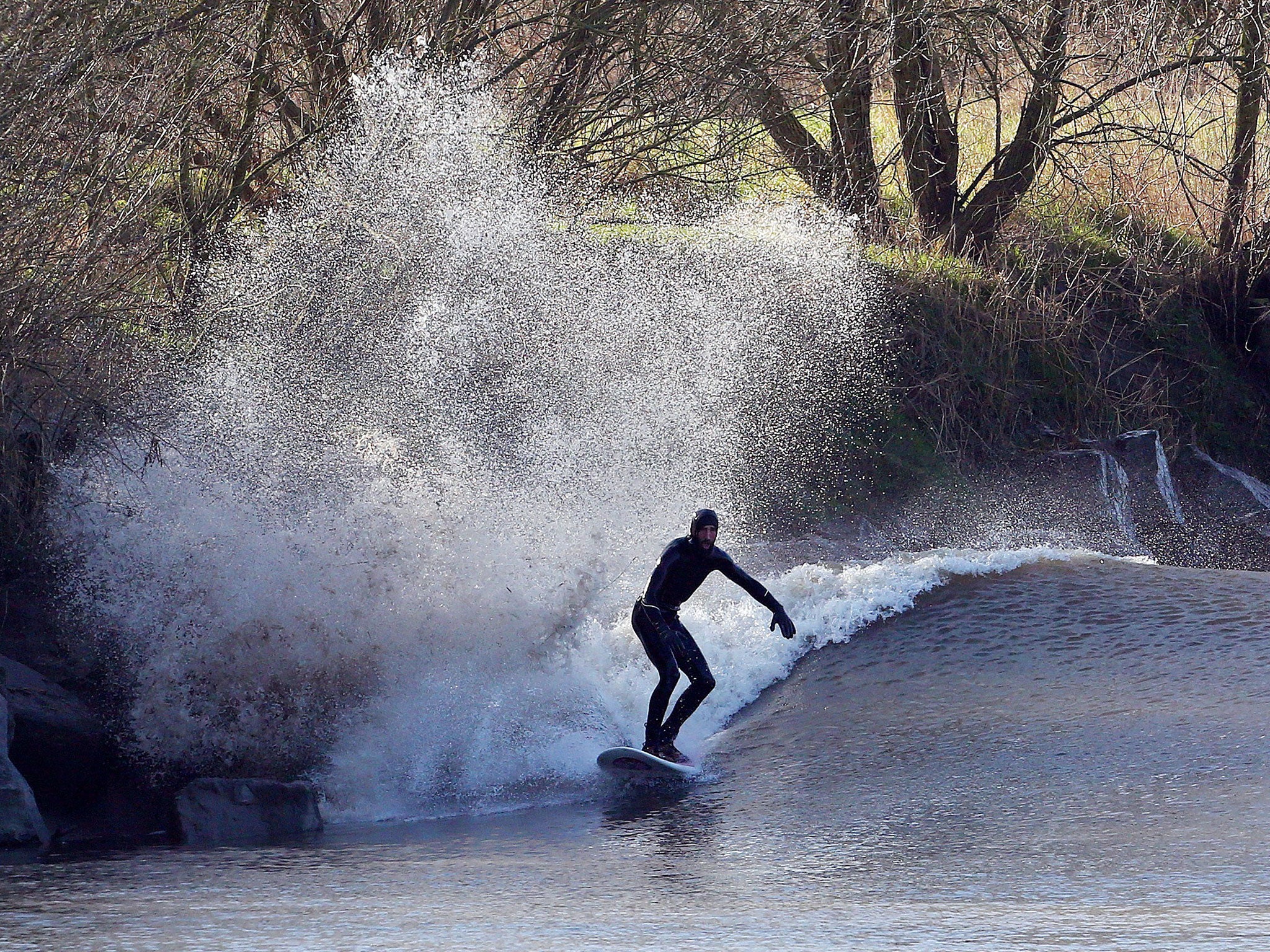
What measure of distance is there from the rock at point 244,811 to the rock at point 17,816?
72cm

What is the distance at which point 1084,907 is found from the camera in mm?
5219

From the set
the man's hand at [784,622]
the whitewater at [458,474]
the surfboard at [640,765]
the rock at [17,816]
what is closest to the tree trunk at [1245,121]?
the whitewater at [458,474]

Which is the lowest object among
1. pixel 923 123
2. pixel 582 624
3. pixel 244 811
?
pixel 244 811

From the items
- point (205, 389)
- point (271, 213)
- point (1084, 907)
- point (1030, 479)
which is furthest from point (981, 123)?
point (1084, 907)

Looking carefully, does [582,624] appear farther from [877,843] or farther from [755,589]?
[877,843]

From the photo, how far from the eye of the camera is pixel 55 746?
337 inches

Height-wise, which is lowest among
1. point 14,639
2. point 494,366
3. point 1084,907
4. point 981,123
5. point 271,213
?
point 1084,907

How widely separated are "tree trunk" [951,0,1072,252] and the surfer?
30.9ft

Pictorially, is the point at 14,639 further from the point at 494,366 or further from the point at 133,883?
the point at 494,366

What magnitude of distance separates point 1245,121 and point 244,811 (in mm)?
14308

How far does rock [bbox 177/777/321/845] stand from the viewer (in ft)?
24.8

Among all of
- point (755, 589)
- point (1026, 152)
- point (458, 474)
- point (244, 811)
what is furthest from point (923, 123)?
point (244, 811)

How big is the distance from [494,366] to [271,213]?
265 cm

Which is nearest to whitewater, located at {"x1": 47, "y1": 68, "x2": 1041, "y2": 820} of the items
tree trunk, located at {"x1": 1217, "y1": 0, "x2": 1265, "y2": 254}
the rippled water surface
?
the rippled water surface
